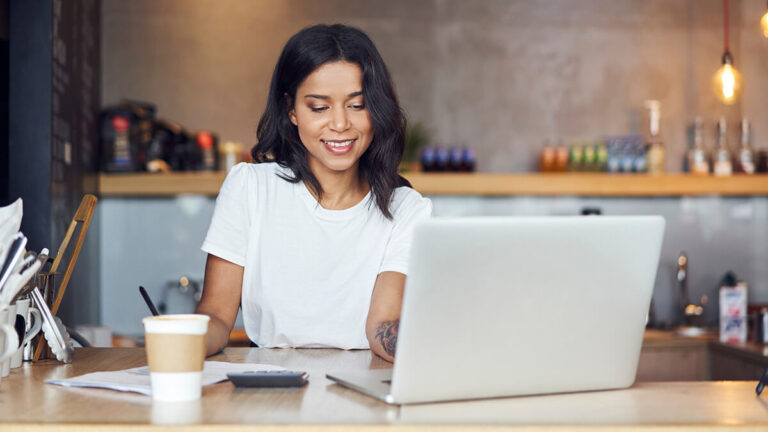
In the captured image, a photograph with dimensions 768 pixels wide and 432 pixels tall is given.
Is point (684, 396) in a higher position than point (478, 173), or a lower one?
lower

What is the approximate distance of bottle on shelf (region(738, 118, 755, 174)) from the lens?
360 centimetres

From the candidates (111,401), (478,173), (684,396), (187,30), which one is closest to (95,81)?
(187,30)

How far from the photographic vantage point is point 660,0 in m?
3.77

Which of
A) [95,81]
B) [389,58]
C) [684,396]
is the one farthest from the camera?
[389,58]

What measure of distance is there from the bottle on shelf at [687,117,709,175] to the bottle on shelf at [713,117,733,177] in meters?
0.05

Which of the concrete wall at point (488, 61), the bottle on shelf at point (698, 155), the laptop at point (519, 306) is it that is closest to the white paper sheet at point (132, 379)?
the laptop at point (519, 306)

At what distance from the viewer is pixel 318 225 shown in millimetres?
1668

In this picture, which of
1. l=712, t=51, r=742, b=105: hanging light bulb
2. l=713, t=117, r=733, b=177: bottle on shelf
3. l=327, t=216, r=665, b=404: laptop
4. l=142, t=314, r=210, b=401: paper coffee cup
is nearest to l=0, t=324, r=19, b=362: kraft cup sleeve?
l=142, t=314, r=210, b=401: paper coffee cup

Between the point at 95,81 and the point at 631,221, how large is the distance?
303 cm

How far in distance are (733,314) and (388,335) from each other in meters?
2.38

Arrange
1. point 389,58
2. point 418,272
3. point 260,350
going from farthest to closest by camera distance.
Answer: point 389,58, point 260,350, point 418,272

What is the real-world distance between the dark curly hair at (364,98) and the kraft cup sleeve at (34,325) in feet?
1.92

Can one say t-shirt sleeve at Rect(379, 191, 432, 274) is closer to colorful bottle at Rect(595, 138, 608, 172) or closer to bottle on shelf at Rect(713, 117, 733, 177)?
colorful bottle at Rect(595, 138, 608, 172)

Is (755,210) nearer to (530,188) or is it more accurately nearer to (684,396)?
(530,188)
